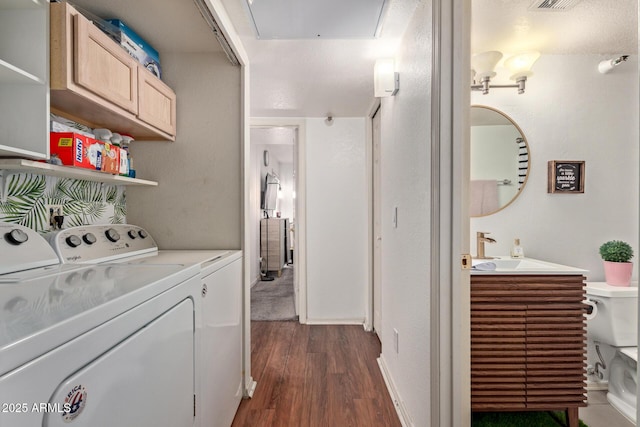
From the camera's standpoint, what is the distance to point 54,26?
3.49ft

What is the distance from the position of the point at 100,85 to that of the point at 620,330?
112 inches

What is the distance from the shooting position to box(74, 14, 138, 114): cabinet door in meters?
1.10

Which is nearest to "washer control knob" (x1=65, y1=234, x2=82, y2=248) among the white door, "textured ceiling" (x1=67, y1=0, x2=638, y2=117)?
"textured ceiling" (x1=67, y1=0, x2=638, y2=117)

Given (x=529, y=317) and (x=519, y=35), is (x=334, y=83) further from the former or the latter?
(x=529, y=317)

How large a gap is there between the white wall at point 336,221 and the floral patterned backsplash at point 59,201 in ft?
5.84

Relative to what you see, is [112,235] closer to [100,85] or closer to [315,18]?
[100,85]

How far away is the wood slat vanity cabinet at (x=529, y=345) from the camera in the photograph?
60.3 inches

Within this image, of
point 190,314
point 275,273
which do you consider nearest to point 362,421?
point 190,314

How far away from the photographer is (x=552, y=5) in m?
1.49

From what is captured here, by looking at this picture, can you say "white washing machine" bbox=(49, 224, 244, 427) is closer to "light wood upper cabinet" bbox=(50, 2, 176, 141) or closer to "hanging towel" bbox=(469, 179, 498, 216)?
"light wood upper cabinet" bbox=(50, 2, 176, 141)

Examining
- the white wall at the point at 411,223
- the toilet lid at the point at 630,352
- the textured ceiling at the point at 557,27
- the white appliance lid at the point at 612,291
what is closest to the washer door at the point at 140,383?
the white wall at the point at 411,223

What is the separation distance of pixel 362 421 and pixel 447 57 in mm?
1812

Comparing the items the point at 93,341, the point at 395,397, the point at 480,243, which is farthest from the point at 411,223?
the point at 93,341

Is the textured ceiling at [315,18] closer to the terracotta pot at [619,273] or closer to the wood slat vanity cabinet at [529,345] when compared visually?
the wood slat vanity cabinet at [529,345]
